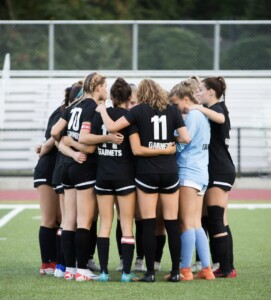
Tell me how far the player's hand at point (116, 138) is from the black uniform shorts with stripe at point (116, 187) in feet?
1.22

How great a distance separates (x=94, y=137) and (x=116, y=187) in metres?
0.52

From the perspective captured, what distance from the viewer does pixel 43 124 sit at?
22938 millimetres

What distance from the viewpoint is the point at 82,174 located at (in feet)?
30.8

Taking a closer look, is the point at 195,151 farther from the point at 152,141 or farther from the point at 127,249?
the point at 127,249

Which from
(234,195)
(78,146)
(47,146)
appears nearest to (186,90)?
(78,146)

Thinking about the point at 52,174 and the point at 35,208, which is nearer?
the point at 52,174

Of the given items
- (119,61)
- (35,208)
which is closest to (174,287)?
(35,208)

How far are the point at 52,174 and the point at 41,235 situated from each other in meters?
0.69

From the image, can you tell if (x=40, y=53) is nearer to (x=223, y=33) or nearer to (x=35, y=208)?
(x=223, y=33)

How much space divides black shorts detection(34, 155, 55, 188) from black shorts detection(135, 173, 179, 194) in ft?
3.90

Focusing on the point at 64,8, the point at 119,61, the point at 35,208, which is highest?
the point at 64,8

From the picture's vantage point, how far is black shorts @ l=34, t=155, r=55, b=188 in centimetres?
1002

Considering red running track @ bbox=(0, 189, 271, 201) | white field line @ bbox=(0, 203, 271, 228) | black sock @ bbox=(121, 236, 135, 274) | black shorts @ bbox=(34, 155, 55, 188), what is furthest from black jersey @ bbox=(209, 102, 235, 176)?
red running track @ bbox=(0, 189, 271, 201)

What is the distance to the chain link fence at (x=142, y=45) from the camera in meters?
21.7
